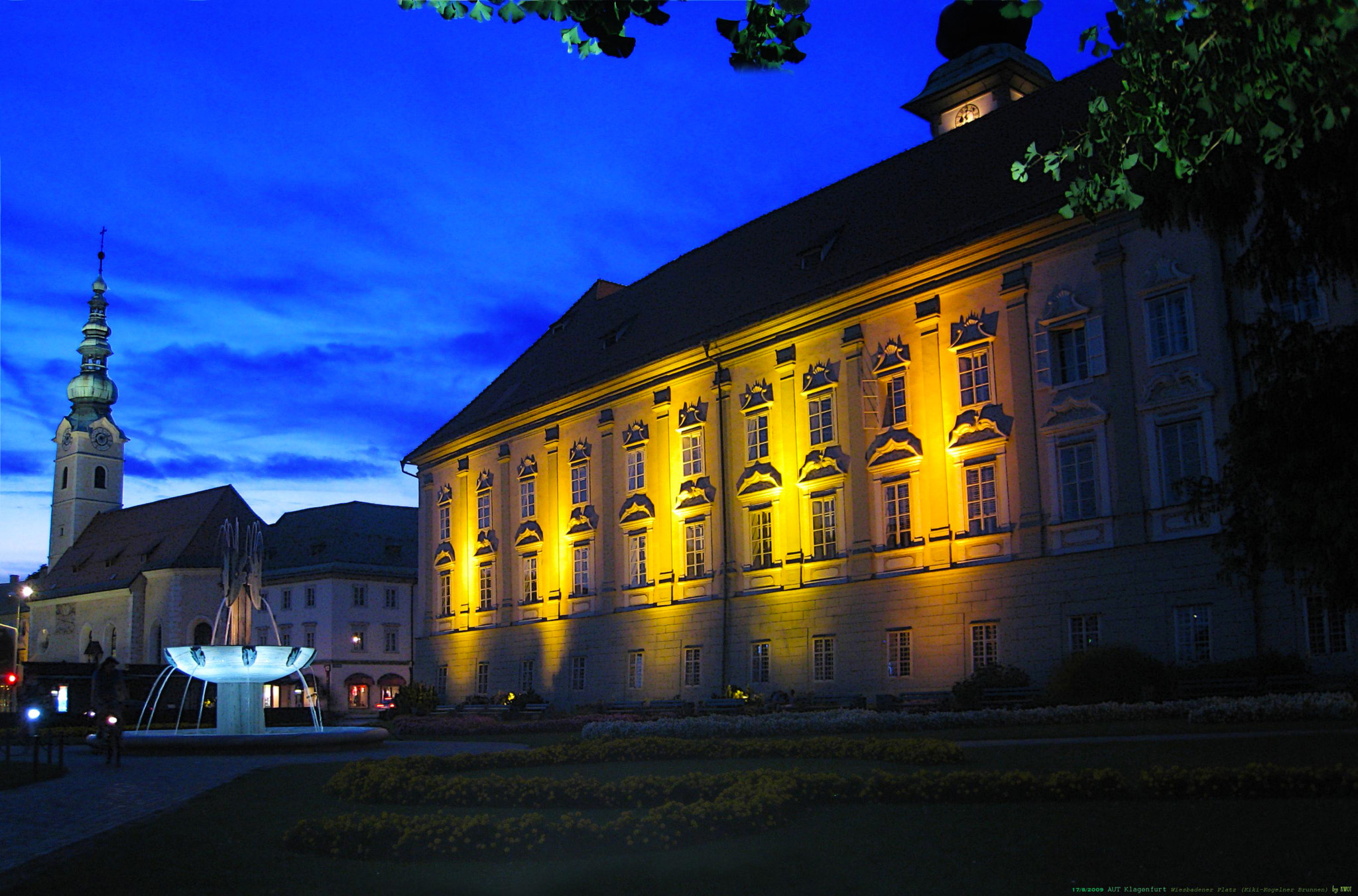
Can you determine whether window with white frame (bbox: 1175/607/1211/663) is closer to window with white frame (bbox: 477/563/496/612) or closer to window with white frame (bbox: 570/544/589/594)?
window with white frame (bbox: 570/544/589/594)

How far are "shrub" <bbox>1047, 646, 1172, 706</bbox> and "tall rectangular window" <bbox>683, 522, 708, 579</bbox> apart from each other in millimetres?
16956

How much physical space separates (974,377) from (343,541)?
62075 millimetres

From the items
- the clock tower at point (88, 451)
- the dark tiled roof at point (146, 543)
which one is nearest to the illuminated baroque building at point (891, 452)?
the dark tiled roof at point (146, 543)

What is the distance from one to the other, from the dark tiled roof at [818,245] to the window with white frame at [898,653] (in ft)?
36.1

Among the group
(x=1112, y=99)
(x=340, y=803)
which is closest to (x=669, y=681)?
(x=340, y=803)

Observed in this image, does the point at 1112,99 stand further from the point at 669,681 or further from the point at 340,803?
the point at 669,681

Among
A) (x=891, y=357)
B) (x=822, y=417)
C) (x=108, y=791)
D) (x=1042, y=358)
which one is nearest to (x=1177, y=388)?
(x=1042, y=358)

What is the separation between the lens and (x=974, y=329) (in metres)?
35.0

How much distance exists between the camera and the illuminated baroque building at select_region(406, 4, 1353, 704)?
30.6m

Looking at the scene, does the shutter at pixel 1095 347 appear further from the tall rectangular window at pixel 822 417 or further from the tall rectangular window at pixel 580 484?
the tall rectangular window at pixel 580 484

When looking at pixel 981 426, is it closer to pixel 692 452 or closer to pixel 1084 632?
pixel 1084 632

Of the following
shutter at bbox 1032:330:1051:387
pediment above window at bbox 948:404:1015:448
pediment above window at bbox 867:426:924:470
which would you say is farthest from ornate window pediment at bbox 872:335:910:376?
shutter at bbox 1032:330:1051:387

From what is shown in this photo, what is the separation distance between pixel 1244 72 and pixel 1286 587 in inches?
843

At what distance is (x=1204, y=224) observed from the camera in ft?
48.4
